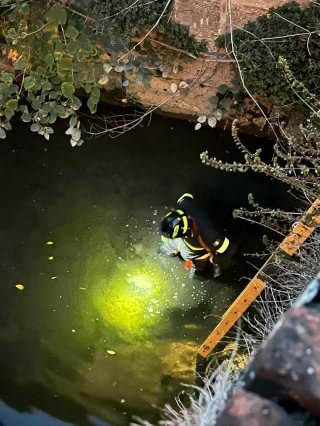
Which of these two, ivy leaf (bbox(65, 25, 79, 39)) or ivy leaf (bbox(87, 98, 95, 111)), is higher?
ivy leaf (bbox(65, 25, 79, 39))

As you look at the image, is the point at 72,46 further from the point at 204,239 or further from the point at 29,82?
the point at 204,239

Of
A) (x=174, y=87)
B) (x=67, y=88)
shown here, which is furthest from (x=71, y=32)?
(x=174, y=87)

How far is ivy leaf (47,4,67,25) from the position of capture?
7.48 ft

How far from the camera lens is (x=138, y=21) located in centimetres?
232

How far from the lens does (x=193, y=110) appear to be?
3041mm

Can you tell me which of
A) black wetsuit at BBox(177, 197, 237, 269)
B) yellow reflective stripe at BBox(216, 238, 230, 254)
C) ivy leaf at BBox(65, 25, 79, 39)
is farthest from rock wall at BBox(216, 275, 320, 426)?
ivy leaf at BBox(65, 25, 79, 39)

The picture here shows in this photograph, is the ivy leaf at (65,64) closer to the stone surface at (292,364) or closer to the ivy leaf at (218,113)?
the ivy leaf at (218,113)

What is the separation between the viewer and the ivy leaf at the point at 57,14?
89.8 inches

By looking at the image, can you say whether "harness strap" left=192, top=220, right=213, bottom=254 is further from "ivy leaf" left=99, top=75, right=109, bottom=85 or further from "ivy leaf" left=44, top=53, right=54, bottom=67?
"ivy leaf" left=44, top=53, right=54, bottom=67

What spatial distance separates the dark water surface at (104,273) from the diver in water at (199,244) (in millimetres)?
111

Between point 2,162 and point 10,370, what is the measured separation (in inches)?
72.5

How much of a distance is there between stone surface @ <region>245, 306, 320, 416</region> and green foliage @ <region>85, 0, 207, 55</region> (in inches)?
89.8

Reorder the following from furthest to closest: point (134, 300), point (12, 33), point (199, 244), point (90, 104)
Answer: point (134, 300)
point (199, 244)
point (90, 104)
point (12, 33)

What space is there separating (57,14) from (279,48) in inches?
57.8
